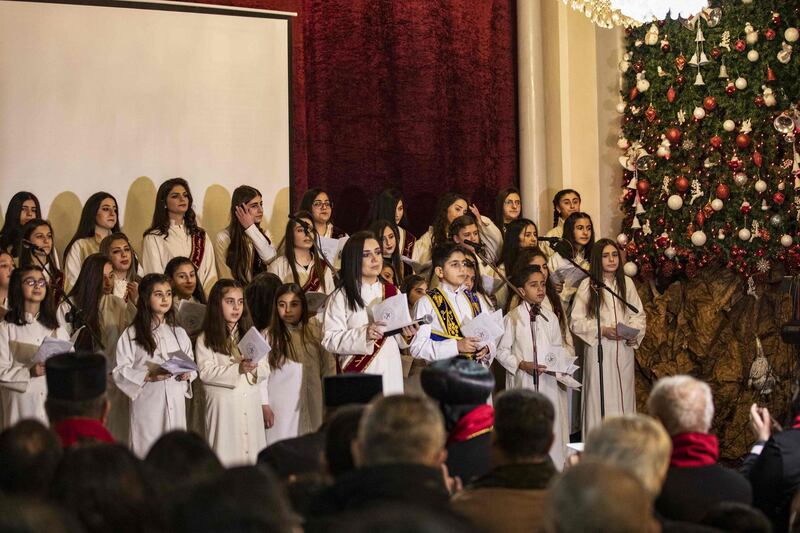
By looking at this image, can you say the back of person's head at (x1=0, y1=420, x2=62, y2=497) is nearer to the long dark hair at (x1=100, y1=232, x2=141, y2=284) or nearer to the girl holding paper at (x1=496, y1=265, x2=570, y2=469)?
the long dark hair at (x1=100, y1=232, x2=141, y2=284)

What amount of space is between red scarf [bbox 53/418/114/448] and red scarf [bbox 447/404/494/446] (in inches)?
50.3

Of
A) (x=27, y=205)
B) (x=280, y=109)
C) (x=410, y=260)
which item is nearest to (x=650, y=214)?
(x=410, y=260)

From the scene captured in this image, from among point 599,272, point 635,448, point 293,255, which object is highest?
point 293,255

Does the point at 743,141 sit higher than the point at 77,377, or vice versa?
the point at 743,141

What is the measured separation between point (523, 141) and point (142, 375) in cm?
496

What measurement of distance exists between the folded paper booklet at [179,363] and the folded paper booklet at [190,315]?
0.81 meters

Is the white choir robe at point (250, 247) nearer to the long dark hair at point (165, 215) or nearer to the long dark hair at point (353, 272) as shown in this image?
the long dark hair at point (165, 215)

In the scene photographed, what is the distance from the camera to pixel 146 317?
265 inches

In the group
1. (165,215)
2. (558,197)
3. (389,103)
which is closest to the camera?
(165,215)

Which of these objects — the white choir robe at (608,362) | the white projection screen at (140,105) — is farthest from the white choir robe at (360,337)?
the white projection screen at (140,105)

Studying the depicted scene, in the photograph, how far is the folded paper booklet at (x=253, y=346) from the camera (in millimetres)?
6352

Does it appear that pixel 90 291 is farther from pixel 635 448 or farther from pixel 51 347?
pixel 635 448

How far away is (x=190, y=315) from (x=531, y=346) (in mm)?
2367

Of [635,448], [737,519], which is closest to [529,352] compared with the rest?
[635,448]
